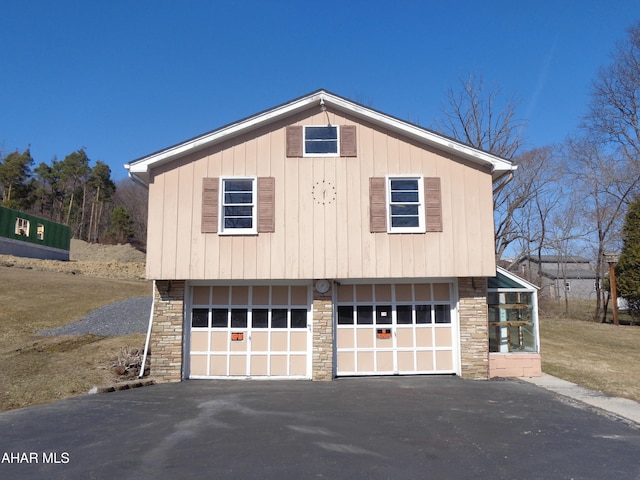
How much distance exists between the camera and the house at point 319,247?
11.7m

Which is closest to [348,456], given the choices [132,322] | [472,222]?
[472,222]

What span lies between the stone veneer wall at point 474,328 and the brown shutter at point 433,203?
1556 mm

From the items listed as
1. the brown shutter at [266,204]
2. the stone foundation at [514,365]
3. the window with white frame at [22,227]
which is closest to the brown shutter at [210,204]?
the brown shutter at [266,204]

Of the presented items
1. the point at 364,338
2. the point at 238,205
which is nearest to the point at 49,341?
the point at 238,205

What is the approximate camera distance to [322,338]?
11.8m

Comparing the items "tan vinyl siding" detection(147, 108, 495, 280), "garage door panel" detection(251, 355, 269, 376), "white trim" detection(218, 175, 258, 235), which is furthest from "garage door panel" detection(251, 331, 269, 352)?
"white trim" detection(218, 175, 258, 235)

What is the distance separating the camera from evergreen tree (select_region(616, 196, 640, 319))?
23953 millimetres

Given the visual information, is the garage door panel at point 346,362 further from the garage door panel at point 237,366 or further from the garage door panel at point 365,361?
the garage door panel at point 237,366

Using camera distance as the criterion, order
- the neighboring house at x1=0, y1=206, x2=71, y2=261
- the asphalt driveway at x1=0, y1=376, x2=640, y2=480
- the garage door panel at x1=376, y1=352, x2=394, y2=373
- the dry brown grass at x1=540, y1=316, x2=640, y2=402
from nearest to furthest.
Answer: the asphalt driveway at x1=0, y1=376, x2=640, y2=480 < the dry brown grass at x1=540, y1=316, x2=640, y2=402 < the garage door panel at x1=376, y1=352, x2=394, y2=373 < the neighboring house at x1=0, y1=206, x2=71, y2=261

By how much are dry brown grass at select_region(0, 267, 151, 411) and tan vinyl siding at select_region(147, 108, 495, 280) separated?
3478 millimetres

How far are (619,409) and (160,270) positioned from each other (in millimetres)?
10010

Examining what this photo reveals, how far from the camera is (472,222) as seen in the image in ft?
38.8

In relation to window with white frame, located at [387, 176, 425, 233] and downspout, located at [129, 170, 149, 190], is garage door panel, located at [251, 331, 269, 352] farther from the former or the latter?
downspout, located at [129, 170, 149, 190]

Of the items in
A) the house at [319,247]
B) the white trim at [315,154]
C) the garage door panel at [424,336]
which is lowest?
the garage door panel at [424,336]
